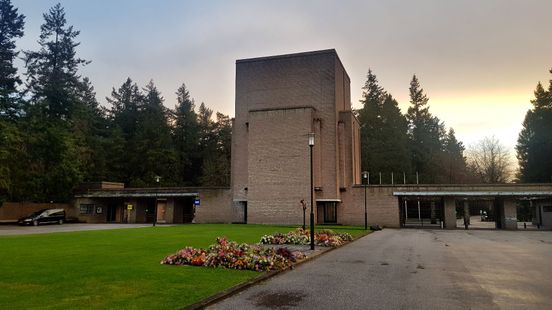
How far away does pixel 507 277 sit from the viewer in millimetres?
11953

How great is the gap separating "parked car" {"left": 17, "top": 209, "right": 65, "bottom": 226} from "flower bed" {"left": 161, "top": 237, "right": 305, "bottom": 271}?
38096mm

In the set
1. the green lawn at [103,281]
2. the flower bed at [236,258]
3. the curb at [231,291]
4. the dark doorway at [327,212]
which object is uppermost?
the dark doorway at [327,212]

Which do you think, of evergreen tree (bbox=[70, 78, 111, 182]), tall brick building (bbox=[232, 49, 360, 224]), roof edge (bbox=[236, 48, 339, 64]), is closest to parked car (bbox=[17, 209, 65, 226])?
evergreen tree (bbox=[70, 78, 111, 182])

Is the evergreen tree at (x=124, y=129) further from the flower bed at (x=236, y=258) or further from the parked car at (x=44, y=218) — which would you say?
the flower bed at (x=236, y=258)

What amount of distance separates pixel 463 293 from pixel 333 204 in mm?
38634

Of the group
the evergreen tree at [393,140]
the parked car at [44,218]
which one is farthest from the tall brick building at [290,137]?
the evergreen tree at [393,140]

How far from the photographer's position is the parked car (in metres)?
44.1

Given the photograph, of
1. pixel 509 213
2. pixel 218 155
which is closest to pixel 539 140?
pixel 509 213

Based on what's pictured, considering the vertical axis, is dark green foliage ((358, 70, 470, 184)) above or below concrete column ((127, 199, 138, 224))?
above

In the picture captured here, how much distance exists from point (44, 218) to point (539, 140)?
70166mm

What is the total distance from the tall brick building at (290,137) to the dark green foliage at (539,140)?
33.2 meters

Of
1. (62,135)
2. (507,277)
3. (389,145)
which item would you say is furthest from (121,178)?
(507,277)

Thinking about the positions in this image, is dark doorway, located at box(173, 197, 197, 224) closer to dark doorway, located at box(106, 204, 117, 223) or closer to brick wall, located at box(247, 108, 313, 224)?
dark doorway, located at box(106, 204, 117, 223)

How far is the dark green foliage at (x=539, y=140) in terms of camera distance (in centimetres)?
6475
